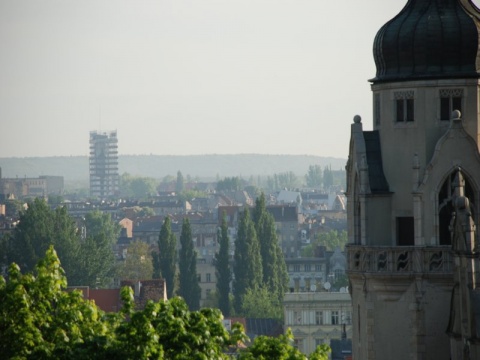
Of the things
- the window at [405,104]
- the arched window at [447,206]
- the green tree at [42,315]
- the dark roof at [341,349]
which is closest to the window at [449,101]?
the window at [405,104]

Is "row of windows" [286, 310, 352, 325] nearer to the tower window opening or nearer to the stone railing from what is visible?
the tower window opening

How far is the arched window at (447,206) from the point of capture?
1698 inches

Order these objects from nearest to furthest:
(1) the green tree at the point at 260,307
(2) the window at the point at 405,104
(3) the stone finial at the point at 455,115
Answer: (3) the stone finial at the point at 455,115 < (2) the window at the point at 405,104 < (1) the green tree at the point at 260,307

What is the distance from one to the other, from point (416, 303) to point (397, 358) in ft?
4.48

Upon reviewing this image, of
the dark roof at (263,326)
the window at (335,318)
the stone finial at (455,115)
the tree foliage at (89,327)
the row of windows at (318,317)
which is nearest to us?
the tree foliage at (89,327)

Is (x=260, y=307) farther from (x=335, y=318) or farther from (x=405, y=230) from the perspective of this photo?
(x=405, y=230)

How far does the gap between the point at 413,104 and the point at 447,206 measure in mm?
2198

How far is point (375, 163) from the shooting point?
145 ft

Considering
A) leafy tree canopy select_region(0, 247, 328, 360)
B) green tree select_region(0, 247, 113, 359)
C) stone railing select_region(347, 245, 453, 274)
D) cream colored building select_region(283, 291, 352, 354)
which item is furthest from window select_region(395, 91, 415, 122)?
cream colored building select_region(283, 291, 352, 354)

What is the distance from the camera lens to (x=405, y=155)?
43.6 m

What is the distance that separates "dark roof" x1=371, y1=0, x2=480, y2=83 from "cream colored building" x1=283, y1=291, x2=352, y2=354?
122 m

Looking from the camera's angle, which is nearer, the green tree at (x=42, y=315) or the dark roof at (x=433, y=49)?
the dark roof at (x=433, y=49)

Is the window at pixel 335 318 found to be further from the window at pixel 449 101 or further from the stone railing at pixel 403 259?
the window at pixel 449 101

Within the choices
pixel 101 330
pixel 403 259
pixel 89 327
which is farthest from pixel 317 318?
pixel 403 259
